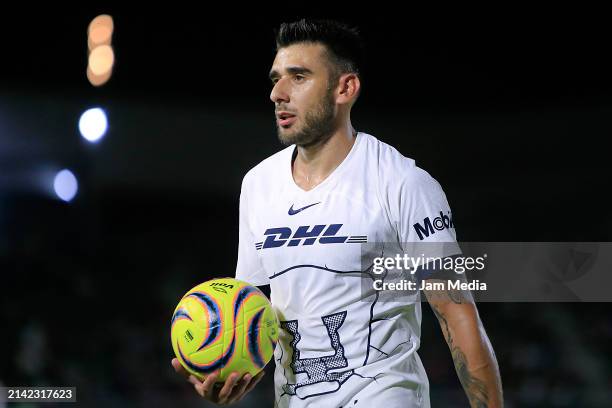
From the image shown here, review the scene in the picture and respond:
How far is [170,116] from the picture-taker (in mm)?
8602

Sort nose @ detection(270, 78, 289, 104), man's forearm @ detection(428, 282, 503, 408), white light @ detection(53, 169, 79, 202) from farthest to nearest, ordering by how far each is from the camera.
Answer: white light @ detection(53, 169, 79, 202)
nose @ detection(270, 78, 289, 104)
man's forearm @ detection(428, 282, 503, 408)

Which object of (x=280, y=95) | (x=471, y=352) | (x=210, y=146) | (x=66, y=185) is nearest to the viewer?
(x=471, y=352)

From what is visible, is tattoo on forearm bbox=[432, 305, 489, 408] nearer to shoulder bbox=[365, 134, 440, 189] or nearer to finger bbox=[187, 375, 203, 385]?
shoulder bbox=[365, 134, 440, 189]

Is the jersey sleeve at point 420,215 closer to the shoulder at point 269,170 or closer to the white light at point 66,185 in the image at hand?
the shoulder at point 269,170

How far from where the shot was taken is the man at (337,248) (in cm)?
244

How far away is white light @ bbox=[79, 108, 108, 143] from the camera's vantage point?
7.99m

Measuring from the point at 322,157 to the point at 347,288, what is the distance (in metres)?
0.54

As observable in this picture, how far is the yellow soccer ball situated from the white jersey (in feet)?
0.45

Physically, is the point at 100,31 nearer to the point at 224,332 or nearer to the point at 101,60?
the point at 101,60

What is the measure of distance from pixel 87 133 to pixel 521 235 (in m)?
4.61

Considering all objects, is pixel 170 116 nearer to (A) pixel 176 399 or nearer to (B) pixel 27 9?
(B) pixel 27 9

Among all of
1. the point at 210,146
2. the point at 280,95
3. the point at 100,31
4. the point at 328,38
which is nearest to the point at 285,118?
the point at 280,95

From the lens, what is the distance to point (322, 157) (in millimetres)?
2807

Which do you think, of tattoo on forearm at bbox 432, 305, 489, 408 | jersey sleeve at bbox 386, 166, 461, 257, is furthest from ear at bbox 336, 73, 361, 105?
tattoo on forearm at bbox 432, 305, 489, 408
